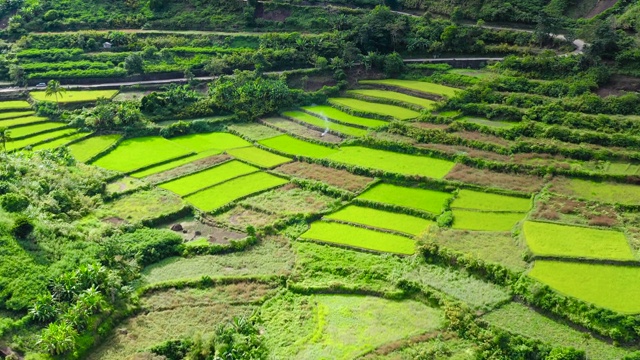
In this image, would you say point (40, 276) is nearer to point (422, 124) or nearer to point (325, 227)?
point (325, 227)

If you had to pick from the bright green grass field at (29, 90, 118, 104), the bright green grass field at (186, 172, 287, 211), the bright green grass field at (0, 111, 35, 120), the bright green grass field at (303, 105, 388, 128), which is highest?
the bright green grass field at (29, 90, 118, 104)

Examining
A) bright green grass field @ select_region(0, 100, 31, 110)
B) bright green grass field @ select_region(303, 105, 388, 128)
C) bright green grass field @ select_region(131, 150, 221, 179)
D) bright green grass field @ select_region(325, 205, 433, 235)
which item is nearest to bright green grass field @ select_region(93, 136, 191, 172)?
bright green grass field @ select_region(131, 150, 221, 179)

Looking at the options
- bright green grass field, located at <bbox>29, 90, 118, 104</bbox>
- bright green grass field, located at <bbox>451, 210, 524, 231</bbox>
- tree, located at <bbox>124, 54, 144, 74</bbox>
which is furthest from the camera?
tree, located at <bbox>124, 54, 144, 74</bbox>

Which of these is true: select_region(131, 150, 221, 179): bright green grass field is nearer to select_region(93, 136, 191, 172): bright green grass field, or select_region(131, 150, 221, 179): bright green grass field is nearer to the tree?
select_region(93, 136, 191, 172): bright green grass field

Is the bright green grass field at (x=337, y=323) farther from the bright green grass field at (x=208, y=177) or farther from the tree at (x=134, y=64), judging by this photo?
the tree at (x=134, y=64)

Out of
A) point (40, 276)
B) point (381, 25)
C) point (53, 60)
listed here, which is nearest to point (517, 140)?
point (381, 25)

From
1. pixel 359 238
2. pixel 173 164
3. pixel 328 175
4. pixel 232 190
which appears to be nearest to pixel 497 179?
pixel 359 238

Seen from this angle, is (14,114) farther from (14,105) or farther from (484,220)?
(484,220)
